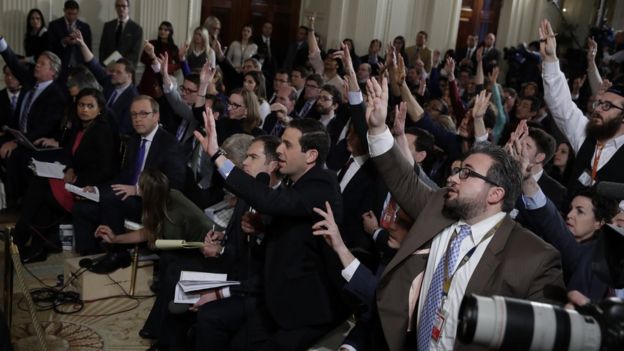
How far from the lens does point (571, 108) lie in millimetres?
3975

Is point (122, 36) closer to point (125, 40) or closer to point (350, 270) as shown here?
point (125, 40)

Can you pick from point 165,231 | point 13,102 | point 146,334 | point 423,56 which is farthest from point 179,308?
point 423,56

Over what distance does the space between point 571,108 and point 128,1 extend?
273 inches

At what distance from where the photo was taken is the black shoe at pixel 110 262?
4289 mm

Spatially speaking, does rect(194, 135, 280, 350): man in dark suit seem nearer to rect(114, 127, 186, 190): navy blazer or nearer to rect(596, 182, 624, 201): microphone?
rect(114, 127, 186, 190): navy blazer

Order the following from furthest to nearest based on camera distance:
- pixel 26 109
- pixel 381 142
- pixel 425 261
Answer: pixel 26 109 → pixel 381 142 → pixel 425 261

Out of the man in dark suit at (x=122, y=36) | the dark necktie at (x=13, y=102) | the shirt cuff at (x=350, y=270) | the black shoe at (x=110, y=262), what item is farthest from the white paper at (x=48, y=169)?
the man in dark suit at (x=122, y=36)

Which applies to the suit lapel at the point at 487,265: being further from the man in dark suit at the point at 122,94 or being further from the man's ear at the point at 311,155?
the man in dark suit at the point at 122,94

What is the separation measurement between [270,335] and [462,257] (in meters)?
1.20

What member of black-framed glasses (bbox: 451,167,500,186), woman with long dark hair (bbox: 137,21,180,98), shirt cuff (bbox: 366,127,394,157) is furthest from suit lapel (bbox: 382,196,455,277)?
woman with long dark hair (bbox: 137,21,180,98)

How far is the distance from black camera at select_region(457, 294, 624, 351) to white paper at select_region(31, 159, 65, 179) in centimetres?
418

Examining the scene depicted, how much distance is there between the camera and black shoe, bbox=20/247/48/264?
487cm

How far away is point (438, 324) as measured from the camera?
225 cm

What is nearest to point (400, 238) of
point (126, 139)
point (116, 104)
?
point (126, 139)
